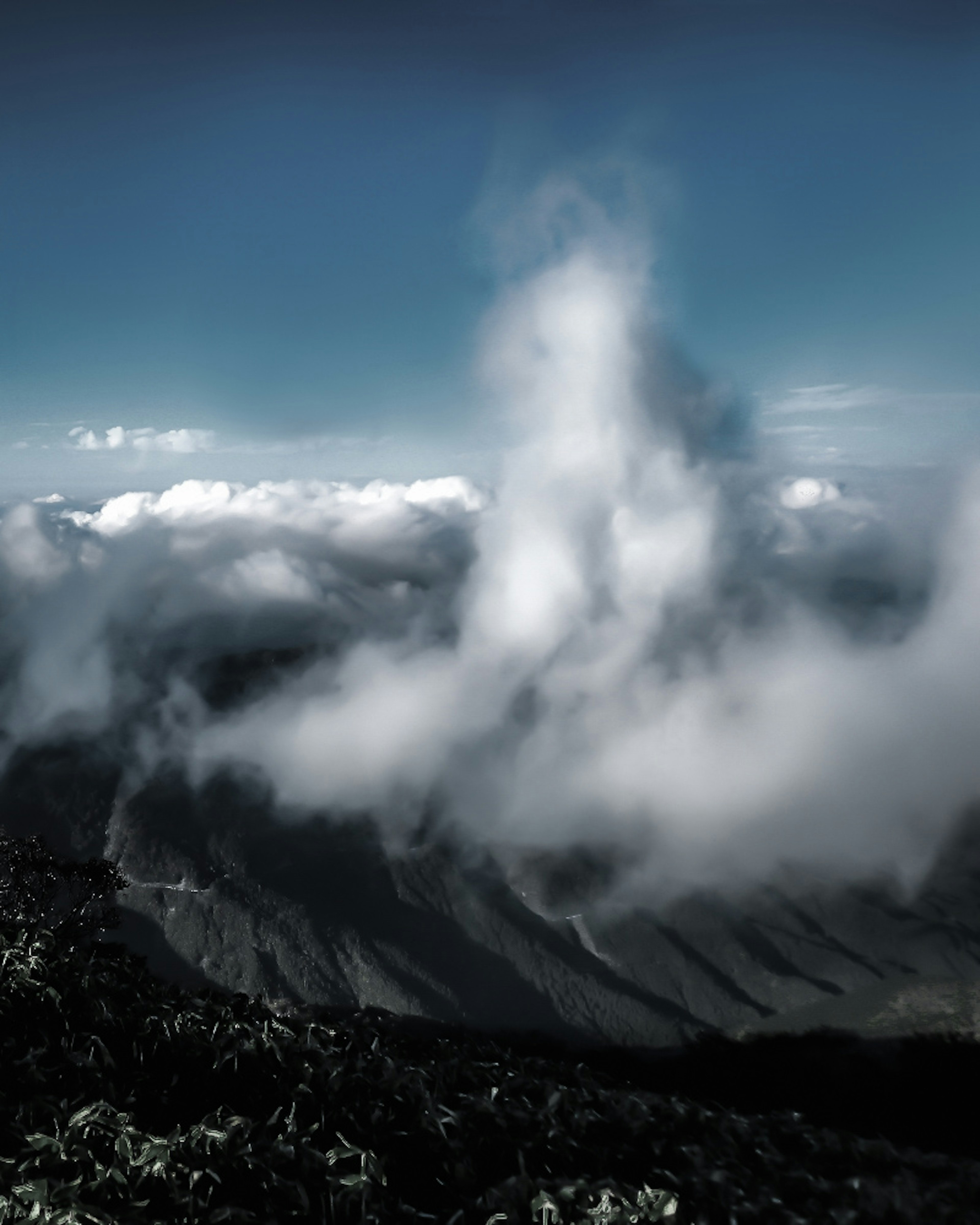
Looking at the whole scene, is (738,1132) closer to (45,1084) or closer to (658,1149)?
(658,1149)

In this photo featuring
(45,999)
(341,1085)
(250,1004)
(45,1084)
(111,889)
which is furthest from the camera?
(111,889)

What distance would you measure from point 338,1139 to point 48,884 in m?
79.8

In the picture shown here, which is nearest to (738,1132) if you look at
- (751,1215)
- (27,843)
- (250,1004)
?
(751,1215)

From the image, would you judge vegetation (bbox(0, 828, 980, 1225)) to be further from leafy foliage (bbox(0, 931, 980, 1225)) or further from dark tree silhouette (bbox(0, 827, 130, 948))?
dark tree silhouette (bbox(0, 827, 130, 948))

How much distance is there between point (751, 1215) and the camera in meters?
12.4

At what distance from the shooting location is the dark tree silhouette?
76.1 meters

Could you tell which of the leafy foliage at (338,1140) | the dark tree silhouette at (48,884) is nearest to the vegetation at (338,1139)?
the leafy foliage at (338,1140)

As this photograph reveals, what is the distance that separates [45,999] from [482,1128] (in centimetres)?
1054

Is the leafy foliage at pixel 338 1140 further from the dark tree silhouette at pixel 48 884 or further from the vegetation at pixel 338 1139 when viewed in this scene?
the dark tree silhouette at pixel 48 884

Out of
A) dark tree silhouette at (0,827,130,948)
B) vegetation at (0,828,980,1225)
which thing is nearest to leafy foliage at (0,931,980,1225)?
vegetation at (0,828,980,1225)

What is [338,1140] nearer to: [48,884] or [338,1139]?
[338,1139]

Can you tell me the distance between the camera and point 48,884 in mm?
78188

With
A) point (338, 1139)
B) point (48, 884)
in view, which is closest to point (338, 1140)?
point (338, 1139)

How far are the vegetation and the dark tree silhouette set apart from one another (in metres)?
61.9
